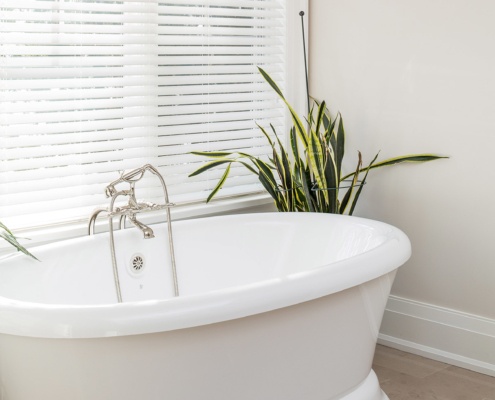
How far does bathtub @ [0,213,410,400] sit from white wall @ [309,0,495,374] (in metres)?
0.55

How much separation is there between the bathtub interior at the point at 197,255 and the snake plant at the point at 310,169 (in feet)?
1.02

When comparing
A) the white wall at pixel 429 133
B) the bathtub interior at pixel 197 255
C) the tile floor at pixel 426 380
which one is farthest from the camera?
the white wall at pixel 429 133

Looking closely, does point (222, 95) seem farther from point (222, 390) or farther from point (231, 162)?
point (222, 390)

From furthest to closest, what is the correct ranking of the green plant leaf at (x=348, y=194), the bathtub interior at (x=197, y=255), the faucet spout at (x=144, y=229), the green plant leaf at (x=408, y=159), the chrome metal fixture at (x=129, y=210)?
the green plant leaf at (x=348, y=194) → the green plant leaf at (x=408, y=159) → the faucet spout at (x=144, y=229) → the chrome metal fixture at (x=129, y=210) → the bathtub interior at (x=197, y=255)

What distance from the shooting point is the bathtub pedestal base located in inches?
103

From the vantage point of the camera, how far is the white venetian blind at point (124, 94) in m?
2.87

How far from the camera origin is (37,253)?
2.53 m

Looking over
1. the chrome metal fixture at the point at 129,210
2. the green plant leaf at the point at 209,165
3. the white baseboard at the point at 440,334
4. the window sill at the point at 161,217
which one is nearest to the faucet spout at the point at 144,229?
the chrome metal fixture at the point at 129,210

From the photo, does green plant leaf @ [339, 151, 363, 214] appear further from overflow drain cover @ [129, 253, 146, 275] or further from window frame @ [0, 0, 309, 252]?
overflow drain cover @ [129, 253, 146, 275]

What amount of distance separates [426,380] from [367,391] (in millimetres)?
595

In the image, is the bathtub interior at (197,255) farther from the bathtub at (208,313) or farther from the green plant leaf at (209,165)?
the green plant leaf at (209,165)

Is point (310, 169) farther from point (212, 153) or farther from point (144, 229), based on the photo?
point (144, 229)

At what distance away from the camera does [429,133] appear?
132 inches

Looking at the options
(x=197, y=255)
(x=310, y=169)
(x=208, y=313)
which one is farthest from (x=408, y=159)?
(x=208, y=313)
